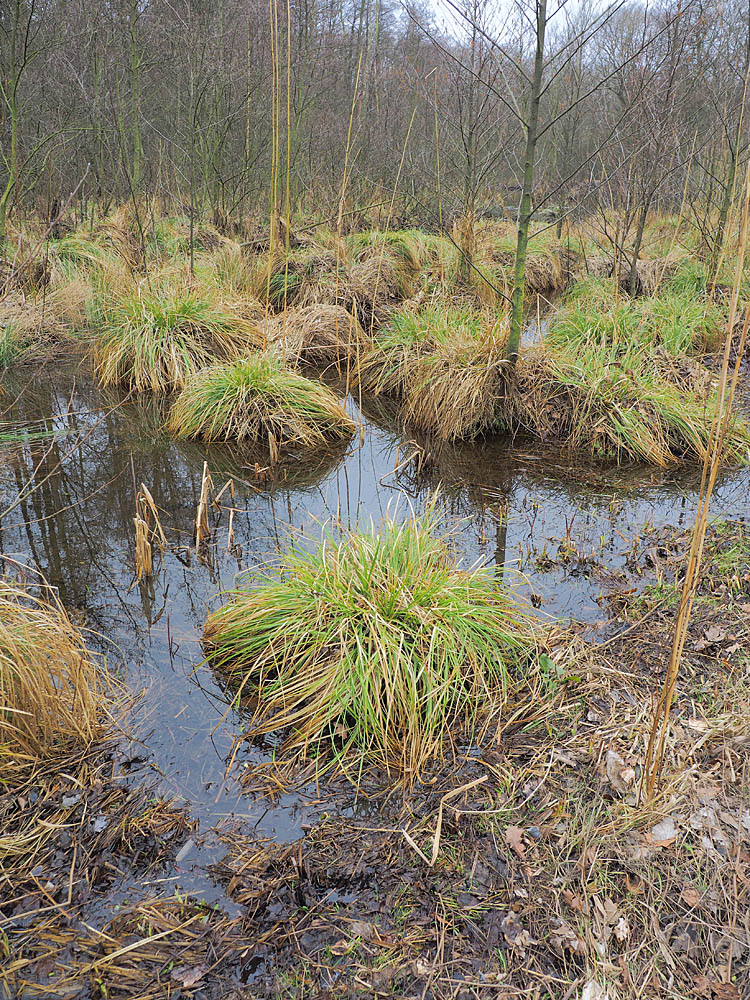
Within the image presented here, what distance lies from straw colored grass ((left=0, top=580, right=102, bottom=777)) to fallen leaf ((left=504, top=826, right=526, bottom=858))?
163cm

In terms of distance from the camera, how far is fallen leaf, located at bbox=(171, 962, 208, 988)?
1.99 m

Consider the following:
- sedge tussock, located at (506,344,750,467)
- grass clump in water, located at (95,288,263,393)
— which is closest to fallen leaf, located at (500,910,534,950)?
sedge tussock, located at (506,344,750,467)

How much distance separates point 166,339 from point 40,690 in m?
4.94

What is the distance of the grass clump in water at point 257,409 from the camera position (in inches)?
235

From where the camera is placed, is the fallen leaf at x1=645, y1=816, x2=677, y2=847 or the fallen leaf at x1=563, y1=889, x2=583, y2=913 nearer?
the fallen leaf at x1=563, y1=889, x2=583, y2=913

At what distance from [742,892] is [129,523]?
153 inches

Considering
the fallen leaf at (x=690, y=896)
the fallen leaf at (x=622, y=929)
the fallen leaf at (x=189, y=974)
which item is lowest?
the fallen leaf at (x=189, y=974)

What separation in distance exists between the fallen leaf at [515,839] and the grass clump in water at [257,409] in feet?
13.1

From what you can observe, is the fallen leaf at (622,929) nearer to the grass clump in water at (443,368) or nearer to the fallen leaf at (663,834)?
the fallen leaf at (663,834)

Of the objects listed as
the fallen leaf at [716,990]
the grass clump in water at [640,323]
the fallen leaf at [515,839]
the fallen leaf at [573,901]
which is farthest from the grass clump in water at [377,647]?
the grass clump in water at [640,323]

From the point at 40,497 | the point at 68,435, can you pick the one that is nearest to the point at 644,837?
the point at 40,497

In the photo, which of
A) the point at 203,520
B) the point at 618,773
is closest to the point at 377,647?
the point at 618,773

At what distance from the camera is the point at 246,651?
10.8 feet

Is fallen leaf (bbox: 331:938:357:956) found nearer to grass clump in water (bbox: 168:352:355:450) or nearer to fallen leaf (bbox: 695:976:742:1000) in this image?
fallen leaf (bbox: 695:976:742:1000)
